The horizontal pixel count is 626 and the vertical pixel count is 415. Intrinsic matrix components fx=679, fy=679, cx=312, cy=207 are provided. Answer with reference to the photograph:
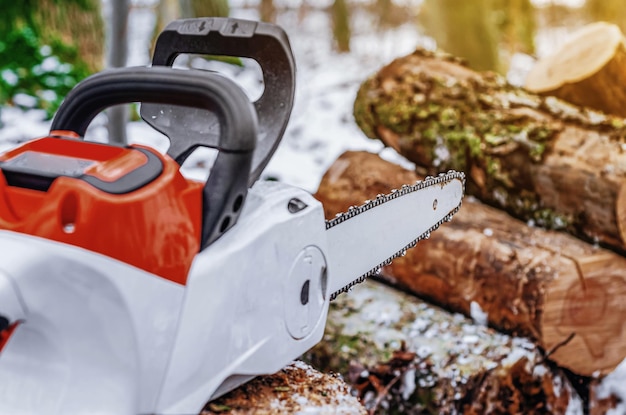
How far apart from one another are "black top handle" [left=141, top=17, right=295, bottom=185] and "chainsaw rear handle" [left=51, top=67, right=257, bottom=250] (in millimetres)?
151

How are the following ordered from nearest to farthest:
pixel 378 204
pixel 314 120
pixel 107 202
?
pixel 107 202
pixel 378 204
pixel 314 120

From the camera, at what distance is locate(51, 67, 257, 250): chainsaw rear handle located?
1.10m

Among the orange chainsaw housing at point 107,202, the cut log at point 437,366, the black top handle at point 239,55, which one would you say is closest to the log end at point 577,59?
the cut log at point 437,366

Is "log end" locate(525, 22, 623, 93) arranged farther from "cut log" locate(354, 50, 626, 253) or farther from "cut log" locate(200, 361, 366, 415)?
"cut log" locate(200, 361, 366, 415)

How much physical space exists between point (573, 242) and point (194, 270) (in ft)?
5.36

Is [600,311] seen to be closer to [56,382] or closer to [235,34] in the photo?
[235,34]

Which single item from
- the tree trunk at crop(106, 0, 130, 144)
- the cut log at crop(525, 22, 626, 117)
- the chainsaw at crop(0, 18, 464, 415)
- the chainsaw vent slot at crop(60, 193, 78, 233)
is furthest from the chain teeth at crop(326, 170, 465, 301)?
the tree trunk at crop(106, 0, 130, 144)

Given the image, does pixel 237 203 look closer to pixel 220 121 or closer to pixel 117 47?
pixel 220 121

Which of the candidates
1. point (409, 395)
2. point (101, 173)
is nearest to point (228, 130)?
point (101, 173)

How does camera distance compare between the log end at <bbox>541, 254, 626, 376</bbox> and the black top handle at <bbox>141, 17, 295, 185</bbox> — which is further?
the log end at <bbox>541, 254, 626, 376</bbox>

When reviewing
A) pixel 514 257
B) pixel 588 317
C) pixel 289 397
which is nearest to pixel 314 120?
pixel 514 257

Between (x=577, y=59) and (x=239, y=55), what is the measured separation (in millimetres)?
2212

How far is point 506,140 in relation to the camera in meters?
2.44

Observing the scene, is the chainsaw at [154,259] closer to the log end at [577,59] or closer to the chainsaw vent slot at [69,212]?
the chainsaw vent slot at [69,212]
